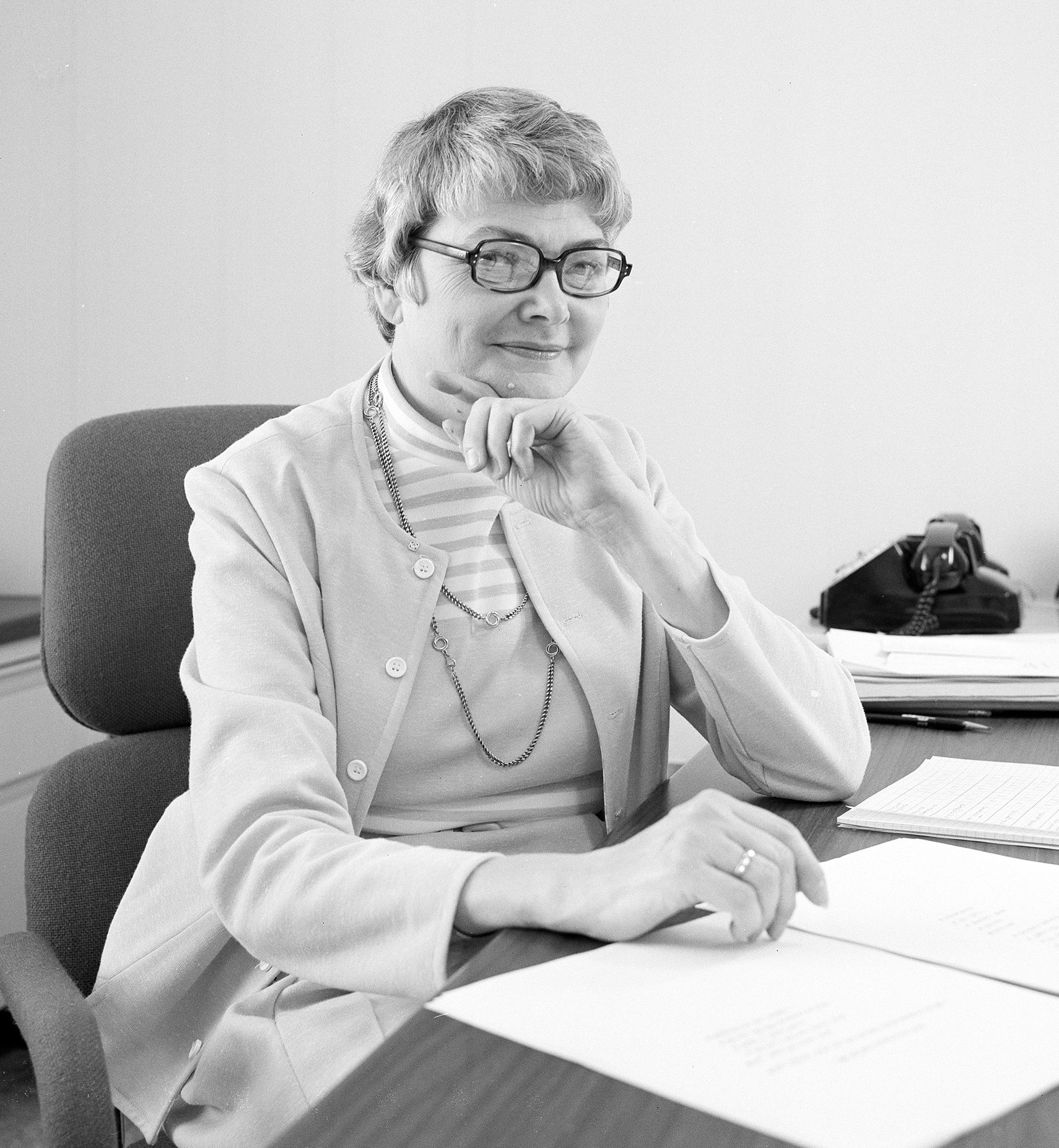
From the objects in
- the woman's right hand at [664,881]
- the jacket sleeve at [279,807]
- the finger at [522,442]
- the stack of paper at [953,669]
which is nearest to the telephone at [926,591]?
the stack of paper at [953,669]

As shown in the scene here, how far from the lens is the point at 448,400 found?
1.23 m

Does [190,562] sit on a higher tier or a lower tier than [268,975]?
higher

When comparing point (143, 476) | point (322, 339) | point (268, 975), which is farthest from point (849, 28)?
point (268, 975)

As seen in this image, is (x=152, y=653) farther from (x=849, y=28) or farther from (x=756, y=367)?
(x=849, y=28)

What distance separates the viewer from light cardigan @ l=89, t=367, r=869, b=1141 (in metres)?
0.91

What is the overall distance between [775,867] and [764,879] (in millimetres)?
12

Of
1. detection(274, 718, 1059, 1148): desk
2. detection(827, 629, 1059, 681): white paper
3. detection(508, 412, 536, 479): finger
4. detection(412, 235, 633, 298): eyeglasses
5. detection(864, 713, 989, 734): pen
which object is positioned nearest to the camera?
detection(274, 718, 1059, 1148): desk

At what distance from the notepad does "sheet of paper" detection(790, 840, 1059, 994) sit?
0.12 ft

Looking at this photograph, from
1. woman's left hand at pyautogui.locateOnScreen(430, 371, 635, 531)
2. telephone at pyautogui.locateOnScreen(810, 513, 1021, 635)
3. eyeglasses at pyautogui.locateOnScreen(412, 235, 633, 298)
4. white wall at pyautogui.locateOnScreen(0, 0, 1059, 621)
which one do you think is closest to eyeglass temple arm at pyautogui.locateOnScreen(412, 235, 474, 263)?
eyeglasses at pyautogui.locateOnScreen(412, 235, 633, 298)

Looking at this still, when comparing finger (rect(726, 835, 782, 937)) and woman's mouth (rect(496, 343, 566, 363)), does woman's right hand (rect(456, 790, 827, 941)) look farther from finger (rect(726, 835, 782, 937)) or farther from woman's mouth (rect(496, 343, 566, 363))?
woman's mouth (rect(496, 343, 566, 363))

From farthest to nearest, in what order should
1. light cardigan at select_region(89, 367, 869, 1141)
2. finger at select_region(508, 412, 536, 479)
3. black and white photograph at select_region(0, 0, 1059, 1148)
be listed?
finger at select_region(508, 412, 536, 479)
light cardigan at select_region(89, 367, 869, 1141)
black and white photograph at select_region(0, 0, 1059, 1148)

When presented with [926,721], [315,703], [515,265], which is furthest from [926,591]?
[315,703]

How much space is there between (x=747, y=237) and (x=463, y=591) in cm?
138

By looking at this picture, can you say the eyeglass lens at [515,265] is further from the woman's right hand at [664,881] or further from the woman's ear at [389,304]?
the woman's right hand at [664,881]
